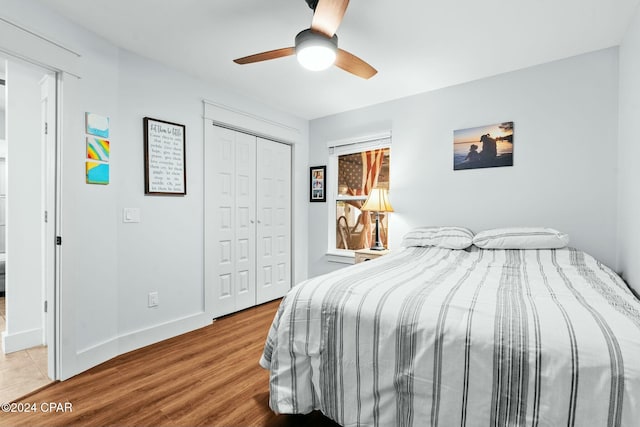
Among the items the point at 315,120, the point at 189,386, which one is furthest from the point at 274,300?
the point at 315,120

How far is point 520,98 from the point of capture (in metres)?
2.71

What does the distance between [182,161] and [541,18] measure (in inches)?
114

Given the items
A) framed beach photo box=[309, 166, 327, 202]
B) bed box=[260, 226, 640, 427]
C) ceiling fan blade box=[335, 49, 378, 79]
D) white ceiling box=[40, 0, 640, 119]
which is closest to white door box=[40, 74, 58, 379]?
white ceiling box=[40, 0, 640, 119]

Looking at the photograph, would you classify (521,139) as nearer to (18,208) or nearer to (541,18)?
(541,18)

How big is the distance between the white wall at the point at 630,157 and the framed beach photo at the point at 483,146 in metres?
0.74

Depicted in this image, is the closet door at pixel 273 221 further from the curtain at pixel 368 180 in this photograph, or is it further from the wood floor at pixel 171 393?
the wood floor at pixel 171 393

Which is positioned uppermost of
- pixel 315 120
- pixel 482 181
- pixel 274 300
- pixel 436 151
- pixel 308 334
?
pixel 315 120

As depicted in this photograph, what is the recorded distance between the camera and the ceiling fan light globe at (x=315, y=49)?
172cm

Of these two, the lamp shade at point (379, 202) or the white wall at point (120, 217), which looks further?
the lamp shade at point (379, 202)

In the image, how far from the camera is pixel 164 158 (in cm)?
262

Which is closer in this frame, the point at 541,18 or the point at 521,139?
the point at 541,18

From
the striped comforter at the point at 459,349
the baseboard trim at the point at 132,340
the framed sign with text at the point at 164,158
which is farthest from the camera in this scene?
the framed sign with text at the point at 164,158

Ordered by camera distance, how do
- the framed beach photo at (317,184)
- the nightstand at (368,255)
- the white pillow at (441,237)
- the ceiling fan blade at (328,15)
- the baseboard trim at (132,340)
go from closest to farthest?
the ceiling fan blade at (328,15), the baseboard trim at (132,340), the white pillow at (441,237), the nightstand at (368,255), the framed beach photo at (317,184)

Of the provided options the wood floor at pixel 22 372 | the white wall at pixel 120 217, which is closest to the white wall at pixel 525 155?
the white wall at pixel 120 217
